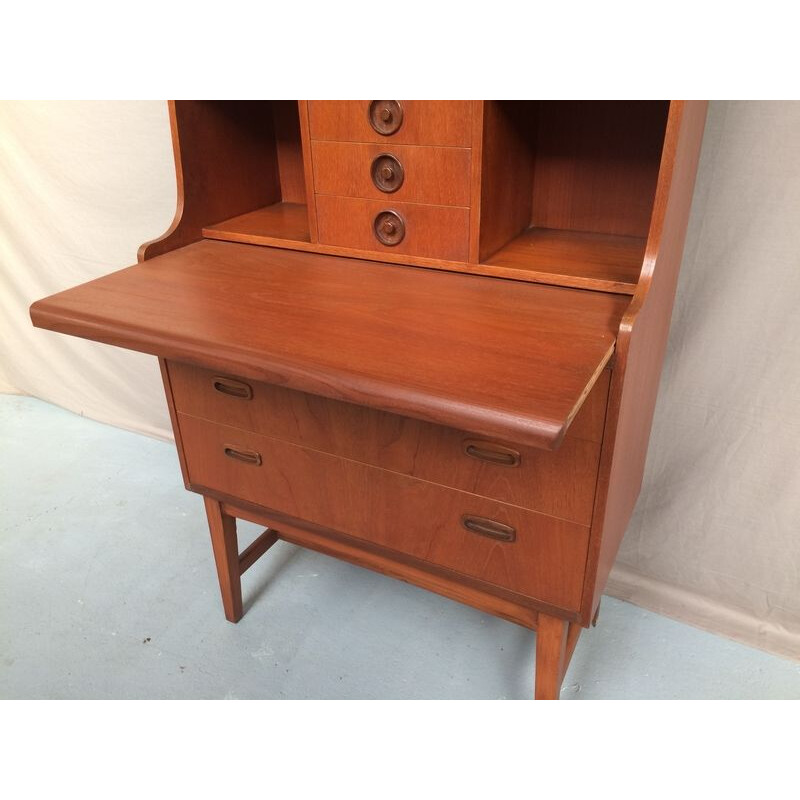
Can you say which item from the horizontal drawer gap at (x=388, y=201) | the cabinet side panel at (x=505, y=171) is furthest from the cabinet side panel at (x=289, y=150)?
the cabinet side panel at (x=505, y=171)

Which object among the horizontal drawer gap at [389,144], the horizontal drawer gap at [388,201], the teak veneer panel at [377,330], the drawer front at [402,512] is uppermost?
the horizontal drawer gap at [389,144]

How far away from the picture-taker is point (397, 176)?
4.12ft

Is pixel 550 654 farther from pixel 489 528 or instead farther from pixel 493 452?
pixel 493 452

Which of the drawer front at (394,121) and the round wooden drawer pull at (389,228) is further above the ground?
the drawer front at (394,121)

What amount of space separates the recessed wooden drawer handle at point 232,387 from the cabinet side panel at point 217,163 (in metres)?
0.31

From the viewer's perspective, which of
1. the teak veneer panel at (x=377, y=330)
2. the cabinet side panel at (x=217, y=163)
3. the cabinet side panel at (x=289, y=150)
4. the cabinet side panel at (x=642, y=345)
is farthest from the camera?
the cabinet side panel at (x=289, y=150)

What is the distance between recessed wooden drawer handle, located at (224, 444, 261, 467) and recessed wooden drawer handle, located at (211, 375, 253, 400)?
5.3 inches

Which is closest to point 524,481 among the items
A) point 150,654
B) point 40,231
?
point 150,654

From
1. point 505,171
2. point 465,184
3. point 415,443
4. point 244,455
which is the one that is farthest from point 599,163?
point 244,455

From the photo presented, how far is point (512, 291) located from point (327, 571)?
116cm

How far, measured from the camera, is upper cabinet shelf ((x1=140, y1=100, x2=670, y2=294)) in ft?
3.90

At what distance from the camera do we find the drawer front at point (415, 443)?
41.7 inches

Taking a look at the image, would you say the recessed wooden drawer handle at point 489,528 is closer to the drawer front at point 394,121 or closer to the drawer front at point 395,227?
the drawer front at point 395,227

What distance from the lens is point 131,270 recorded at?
1311 mm
